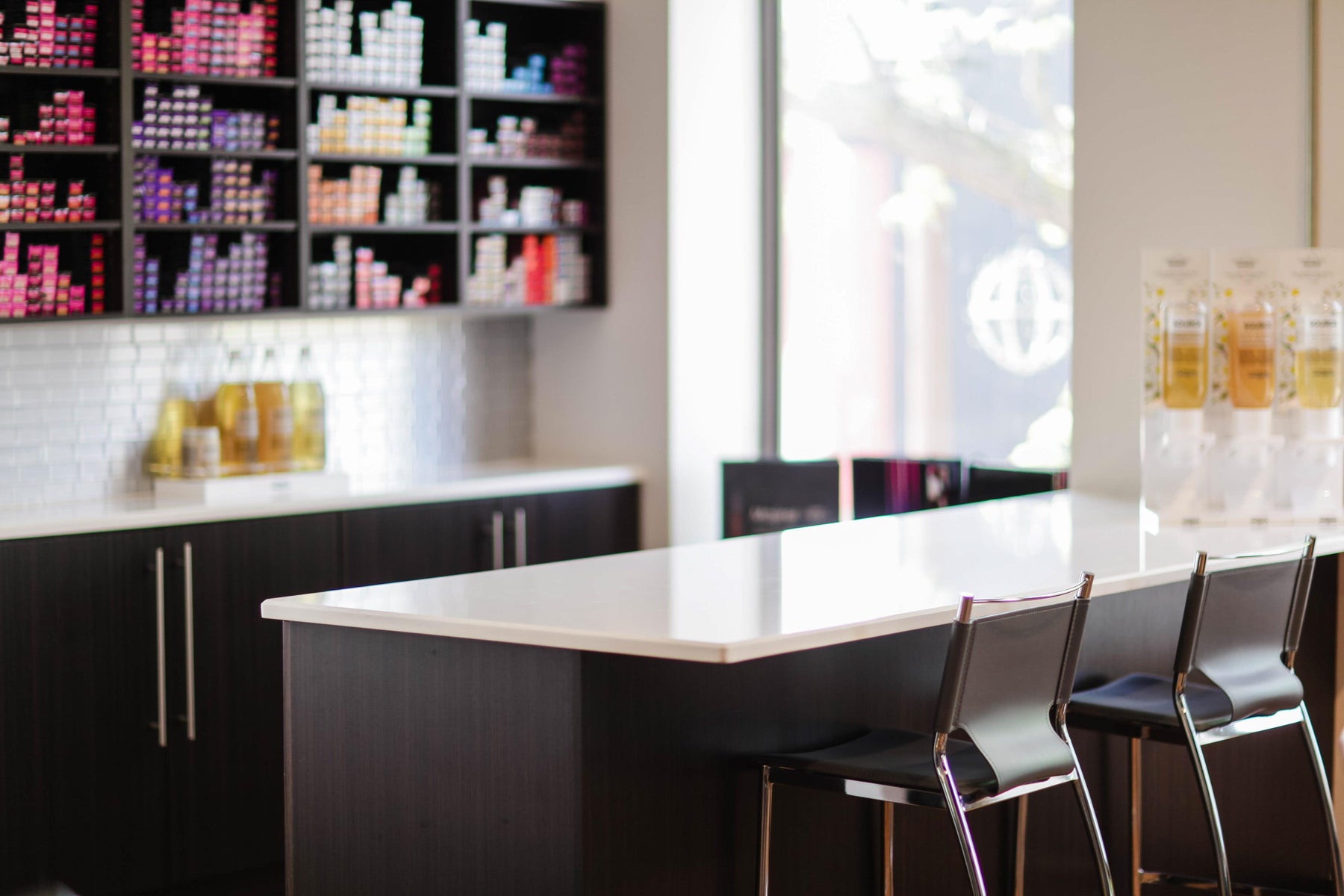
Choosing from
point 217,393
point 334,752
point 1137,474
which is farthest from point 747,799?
point 217,393

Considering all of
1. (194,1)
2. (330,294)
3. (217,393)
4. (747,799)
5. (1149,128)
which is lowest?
(747,799)

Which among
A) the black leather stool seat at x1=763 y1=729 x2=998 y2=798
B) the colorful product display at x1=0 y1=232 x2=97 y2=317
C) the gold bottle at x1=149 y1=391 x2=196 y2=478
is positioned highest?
the colorful product display at x1=0 y1=232 x2=97 y2=317

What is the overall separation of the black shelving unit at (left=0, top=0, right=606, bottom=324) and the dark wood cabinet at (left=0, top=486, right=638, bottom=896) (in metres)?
0.74

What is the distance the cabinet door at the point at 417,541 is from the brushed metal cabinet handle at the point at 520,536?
3.0 inches

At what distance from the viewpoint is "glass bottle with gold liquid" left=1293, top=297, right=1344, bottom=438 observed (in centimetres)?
364

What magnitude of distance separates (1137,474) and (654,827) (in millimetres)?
2204

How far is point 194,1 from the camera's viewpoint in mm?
4449

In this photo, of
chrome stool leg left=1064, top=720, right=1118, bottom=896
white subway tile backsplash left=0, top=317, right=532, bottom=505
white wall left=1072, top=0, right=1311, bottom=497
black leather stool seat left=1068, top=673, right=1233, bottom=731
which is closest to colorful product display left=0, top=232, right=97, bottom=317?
white subway tile backsplash left=0, top=317, right=532, bottom=505

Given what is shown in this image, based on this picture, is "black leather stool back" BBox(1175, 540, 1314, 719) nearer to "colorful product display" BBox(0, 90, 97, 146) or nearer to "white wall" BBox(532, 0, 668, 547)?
"white wall" BBox(532, 0, 668, 547)

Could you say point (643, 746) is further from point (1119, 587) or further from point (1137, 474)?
point (1137, 474)

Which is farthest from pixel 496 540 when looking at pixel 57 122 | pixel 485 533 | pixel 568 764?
pixel 568 764

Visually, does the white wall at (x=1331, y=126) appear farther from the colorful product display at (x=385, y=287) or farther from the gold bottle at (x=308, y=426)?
the gold bottle at (x=308, y=426)

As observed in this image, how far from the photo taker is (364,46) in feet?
16.0

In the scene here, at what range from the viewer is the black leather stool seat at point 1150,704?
9.80 feet
